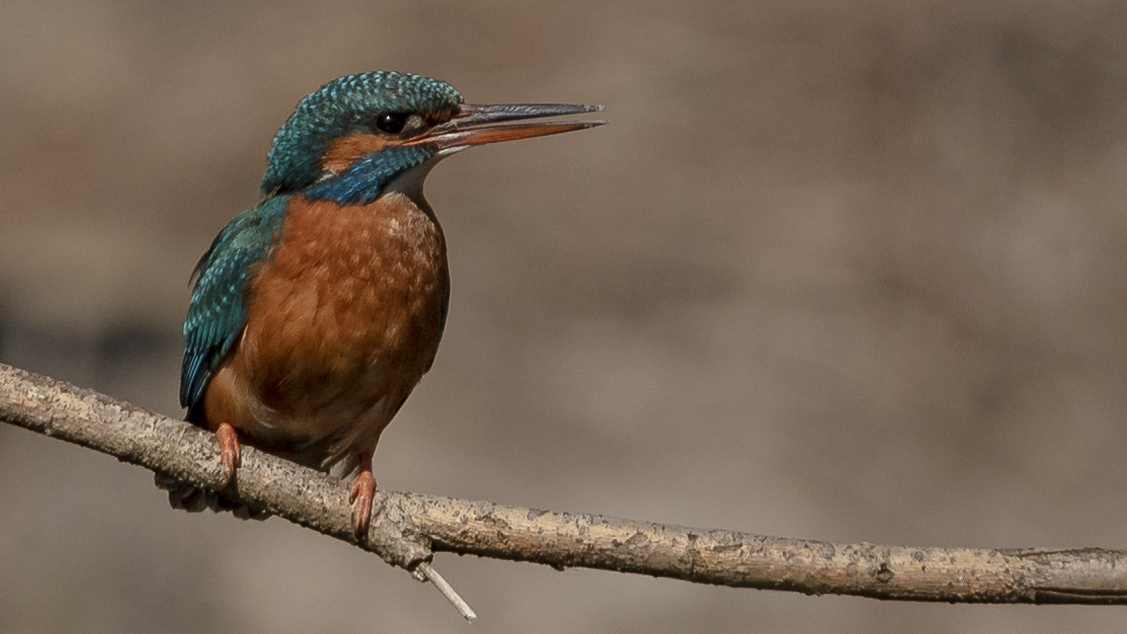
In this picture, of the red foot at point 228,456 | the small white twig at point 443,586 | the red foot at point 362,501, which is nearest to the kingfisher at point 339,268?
the red foot at point 362,501

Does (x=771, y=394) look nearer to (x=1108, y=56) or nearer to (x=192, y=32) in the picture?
(x=1108, y=56)

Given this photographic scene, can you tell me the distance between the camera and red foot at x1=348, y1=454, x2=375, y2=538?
3.12m

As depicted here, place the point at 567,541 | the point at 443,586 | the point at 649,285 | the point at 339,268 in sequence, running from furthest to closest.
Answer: the point at 649,285 → the point at 339,268 → the point at 567,541 → the point at 443,586

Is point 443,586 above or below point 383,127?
below

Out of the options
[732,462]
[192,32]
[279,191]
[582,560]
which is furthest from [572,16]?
[582,560]

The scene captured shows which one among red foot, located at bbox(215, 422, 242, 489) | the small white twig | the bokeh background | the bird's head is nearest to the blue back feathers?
the bird's head

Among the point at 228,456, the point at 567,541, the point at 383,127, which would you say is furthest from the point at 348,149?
the point at 567,541

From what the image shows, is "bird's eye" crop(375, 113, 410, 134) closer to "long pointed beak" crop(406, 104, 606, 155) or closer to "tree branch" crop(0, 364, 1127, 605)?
"long pointed beak" crop(406, 104, 606, 155)

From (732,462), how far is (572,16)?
3.37 meters

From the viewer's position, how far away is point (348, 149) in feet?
12.3

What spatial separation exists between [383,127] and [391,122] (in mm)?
29

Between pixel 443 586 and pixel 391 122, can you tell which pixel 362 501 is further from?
pixel 391 122

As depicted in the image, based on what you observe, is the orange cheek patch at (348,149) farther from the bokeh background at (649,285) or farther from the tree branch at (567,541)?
the bokeh background at (649,285)

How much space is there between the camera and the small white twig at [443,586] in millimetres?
2652
